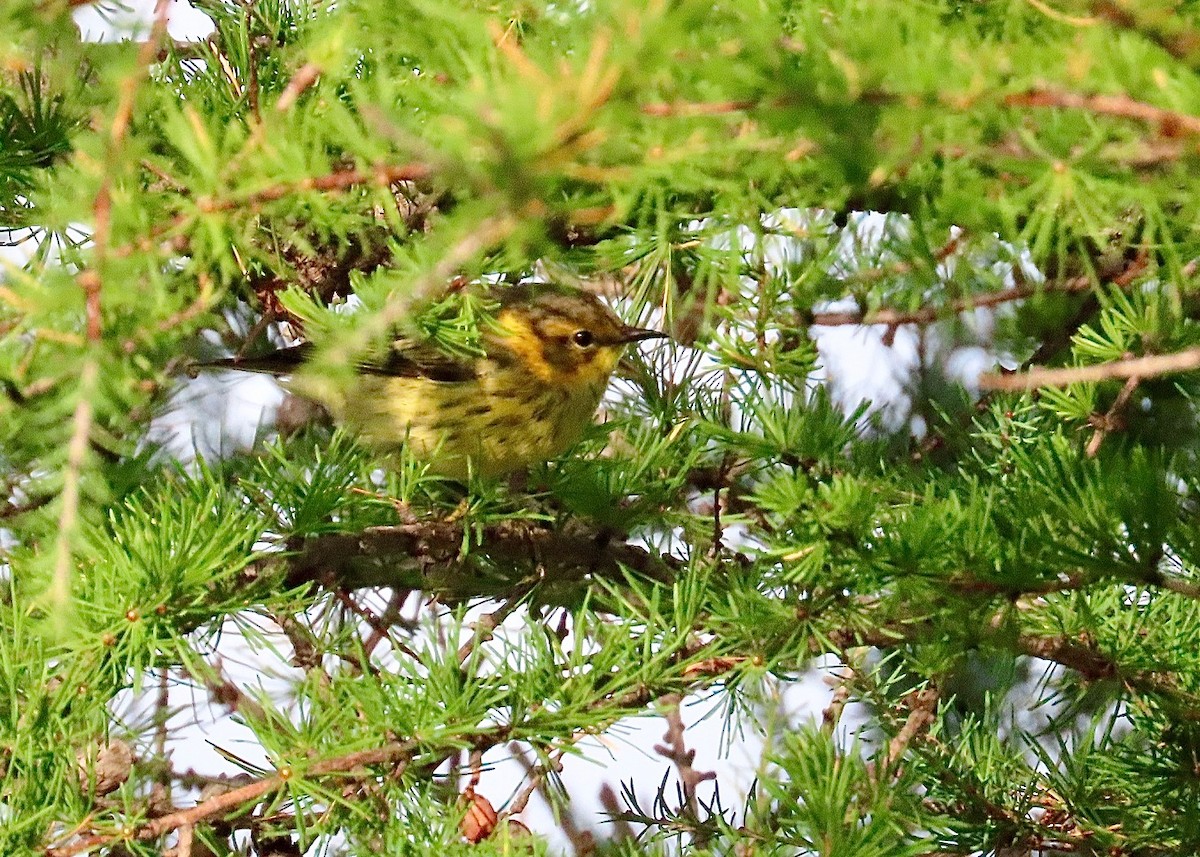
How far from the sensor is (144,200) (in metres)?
0.69

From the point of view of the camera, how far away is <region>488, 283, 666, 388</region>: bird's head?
184 centimetres

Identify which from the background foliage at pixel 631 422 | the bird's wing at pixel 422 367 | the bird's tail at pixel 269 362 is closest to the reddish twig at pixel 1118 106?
the background foliage at pixel 631 422

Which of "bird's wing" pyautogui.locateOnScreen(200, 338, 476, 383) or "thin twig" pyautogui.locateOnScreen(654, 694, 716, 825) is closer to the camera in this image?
"thin twig" pyautogui.locateOnScreen(654, 694, 716, 825)

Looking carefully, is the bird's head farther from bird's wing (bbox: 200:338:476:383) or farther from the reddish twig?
the reddish twig

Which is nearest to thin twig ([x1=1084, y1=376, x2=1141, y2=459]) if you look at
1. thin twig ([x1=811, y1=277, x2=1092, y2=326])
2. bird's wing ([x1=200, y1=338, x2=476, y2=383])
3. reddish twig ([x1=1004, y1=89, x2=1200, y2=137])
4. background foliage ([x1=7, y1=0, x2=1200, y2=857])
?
background foliage ([x1=7, y1=0, x2=1200, y2=857])

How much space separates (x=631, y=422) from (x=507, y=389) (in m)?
0.40

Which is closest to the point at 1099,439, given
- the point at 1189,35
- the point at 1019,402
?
the point at 1019,402

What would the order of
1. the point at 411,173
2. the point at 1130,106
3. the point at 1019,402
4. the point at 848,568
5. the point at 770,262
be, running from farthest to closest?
the point at 1019,402
the point at 770,262
the point at 848,568
the point at 411,173
the point at 1130,106

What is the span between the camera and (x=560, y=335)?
76.7 inches

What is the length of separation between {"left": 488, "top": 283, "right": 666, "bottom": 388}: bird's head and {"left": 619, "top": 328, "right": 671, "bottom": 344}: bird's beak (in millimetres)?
69

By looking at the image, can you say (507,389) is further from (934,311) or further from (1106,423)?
(934,311)

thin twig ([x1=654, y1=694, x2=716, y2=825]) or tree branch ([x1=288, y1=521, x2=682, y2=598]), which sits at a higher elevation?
tree branch ([x1=288, y1=521, x2=682, y2=598])

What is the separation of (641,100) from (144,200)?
0.94 ft

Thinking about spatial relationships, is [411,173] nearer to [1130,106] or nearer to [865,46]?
[865,46]
